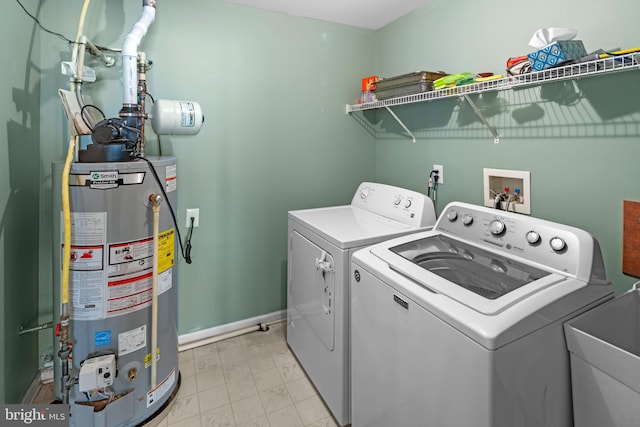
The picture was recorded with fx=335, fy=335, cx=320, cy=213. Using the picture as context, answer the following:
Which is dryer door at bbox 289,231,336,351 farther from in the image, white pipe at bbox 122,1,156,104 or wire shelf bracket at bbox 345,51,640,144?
white pipe at bbox 122,1,156,104

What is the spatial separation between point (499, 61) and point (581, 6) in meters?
0.38

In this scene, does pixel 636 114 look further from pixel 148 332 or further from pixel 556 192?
pixel 148 332

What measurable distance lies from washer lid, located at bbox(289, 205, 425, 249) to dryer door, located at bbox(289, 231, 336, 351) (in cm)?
10

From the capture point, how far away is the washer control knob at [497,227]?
1403 millimetres

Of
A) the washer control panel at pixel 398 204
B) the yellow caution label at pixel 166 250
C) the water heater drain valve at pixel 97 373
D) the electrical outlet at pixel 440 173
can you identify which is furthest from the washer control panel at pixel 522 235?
the water heater drain valve at pixel 97 373

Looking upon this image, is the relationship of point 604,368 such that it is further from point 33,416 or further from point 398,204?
point 33,416

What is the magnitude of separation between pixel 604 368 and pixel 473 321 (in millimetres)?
413

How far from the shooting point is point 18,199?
160 centimetres

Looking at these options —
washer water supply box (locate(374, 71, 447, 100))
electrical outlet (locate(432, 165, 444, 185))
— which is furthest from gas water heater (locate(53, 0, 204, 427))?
electrical outlet (locate(432, 165, 444, 185))

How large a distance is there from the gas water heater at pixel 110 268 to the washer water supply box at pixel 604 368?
64.7 inches

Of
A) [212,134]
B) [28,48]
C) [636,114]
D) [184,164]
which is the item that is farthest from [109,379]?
[636,114]

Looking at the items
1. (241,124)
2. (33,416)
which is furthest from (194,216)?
(33,416)

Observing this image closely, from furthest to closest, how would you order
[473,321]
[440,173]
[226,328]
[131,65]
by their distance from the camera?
[226,328], [440,173], [131,65], [473,321]

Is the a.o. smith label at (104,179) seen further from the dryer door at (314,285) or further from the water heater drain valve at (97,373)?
the dryer door at (314,285)
